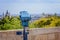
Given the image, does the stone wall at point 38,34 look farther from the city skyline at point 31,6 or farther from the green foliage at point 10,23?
the city skyline at point 31,6

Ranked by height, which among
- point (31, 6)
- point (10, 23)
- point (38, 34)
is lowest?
point (38, 34)

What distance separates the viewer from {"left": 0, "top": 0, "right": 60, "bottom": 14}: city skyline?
119 inches

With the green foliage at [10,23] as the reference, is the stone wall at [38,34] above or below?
below

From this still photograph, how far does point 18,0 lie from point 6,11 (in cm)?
27

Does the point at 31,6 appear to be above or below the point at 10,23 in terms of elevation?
above

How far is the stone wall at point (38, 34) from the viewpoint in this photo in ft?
9.89

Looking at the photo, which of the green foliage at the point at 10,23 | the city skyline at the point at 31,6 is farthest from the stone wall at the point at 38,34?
the city skyline at the point at 31,6

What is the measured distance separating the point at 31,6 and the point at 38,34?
1.64 feet

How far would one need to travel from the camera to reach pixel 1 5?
Result: 2998mm

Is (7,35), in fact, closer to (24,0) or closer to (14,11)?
(14,11)

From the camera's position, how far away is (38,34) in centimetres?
316

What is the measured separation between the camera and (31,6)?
3.12 meters

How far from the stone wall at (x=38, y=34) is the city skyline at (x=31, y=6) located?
0.33m

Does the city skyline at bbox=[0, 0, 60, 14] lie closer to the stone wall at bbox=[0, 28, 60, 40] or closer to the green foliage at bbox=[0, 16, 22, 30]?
the green foliage at bbox=[0, 16, 22, 30]
